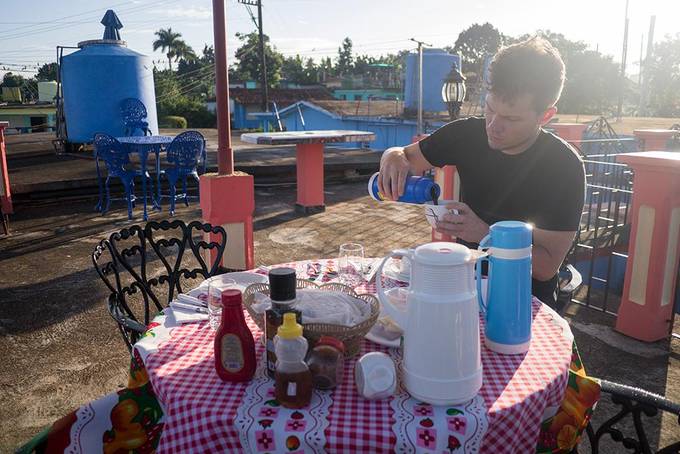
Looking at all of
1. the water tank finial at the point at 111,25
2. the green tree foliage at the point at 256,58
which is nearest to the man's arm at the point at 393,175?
the water tank finial at the point at 111,25

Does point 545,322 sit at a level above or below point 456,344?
below

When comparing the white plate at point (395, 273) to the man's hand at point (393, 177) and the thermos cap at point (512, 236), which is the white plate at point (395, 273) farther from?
the thermos cap at point (512, 236)

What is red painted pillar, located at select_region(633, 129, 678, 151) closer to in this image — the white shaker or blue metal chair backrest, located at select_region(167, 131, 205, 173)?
blue metal chair backrest, located at select_region(167, 131, 205, 173)

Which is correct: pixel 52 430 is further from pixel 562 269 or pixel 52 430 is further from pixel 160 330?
pixel 562 269

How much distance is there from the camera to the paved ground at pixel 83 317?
308cm

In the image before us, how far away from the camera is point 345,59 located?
2864 inches

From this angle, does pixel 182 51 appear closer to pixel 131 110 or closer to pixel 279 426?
pixel 131 110

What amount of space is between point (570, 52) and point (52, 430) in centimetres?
4269

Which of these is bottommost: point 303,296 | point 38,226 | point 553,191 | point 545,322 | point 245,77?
point 38,226

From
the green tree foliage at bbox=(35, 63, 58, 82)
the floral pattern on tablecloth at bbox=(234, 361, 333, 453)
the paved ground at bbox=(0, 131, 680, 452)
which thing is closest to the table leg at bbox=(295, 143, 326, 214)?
the paved ground at bbox=(0, 131, 680, 452)

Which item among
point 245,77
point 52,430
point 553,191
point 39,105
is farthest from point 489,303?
point 245,77

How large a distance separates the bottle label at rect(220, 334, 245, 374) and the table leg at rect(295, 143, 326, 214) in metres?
6.54

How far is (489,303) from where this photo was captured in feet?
5.10

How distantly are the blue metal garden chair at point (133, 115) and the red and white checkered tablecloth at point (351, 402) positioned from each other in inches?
472
